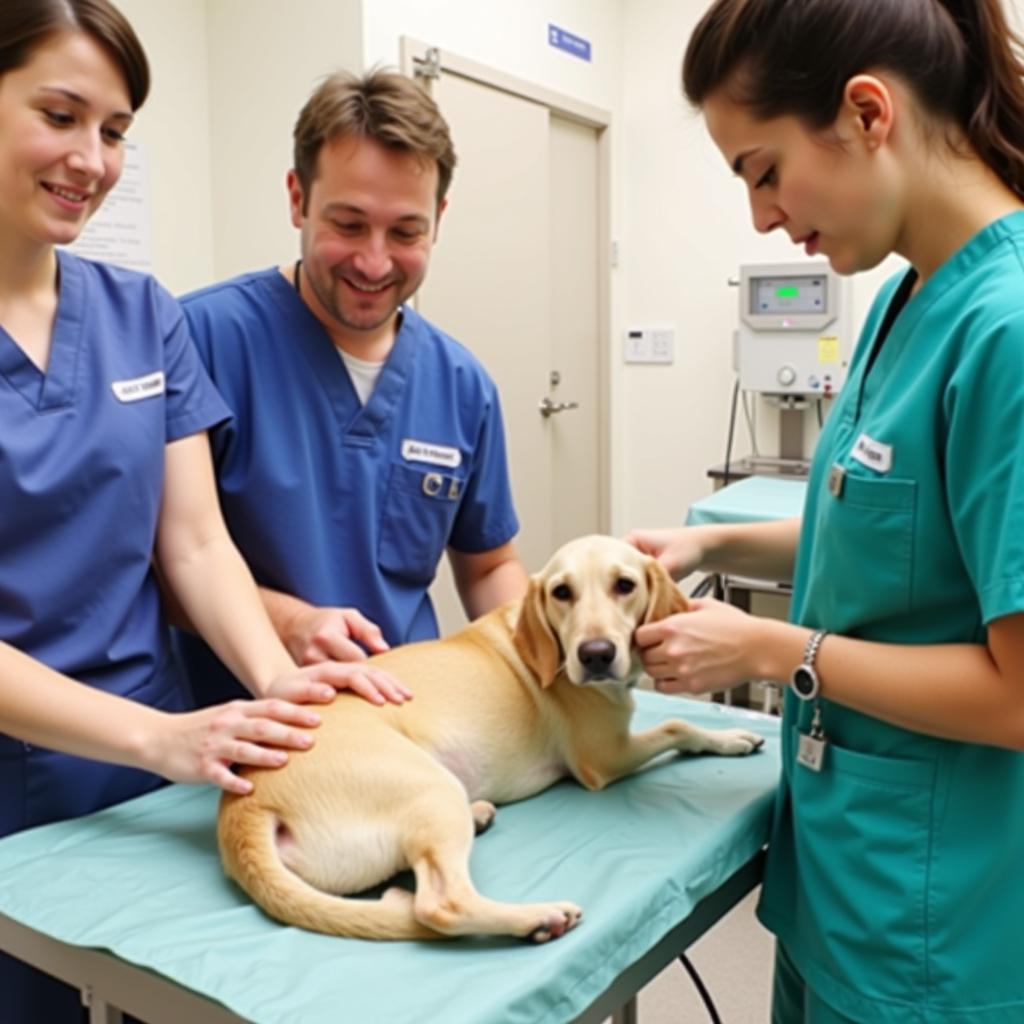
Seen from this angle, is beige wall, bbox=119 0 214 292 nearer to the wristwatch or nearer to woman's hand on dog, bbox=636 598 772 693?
woman's hand on dog, bbox=636 598 772 693

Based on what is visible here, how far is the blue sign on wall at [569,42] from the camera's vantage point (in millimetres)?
3924

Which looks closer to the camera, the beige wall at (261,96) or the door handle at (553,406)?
the beige wall at (261,96)

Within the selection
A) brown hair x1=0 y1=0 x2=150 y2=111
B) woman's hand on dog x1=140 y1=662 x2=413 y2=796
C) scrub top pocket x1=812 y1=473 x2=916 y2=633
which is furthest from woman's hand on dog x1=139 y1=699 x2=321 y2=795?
brown hair x1=0 y1=0 x2=150 y2=111

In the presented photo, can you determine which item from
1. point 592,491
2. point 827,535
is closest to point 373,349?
point 827,535

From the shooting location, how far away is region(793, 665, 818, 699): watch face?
0.97 meters

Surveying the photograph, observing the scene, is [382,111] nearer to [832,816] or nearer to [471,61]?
[832,816]

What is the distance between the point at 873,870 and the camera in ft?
3.18

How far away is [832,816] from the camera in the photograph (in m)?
1.01

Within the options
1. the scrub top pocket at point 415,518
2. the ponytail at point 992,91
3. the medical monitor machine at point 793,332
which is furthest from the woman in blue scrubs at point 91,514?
the medical monitor machine at point 793,332

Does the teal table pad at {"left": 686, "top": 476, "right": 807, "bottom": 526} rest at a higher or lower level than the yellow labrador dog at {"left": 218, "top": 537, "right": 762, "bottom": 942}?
higher

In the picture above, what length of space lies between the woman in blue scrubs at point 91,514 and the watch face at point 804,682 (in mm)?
450

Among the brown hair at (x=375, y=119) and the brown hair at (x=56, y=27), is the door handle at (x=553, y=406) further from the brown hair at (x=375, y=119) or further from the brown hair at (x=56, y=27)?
the brown hair at (x=56, y=27)

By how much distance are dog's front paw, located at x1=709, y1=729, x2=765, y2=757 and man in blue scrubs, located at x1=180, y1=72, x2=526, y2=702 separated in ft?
1.48

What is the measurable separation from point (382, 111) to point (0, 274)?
52 centimetres
